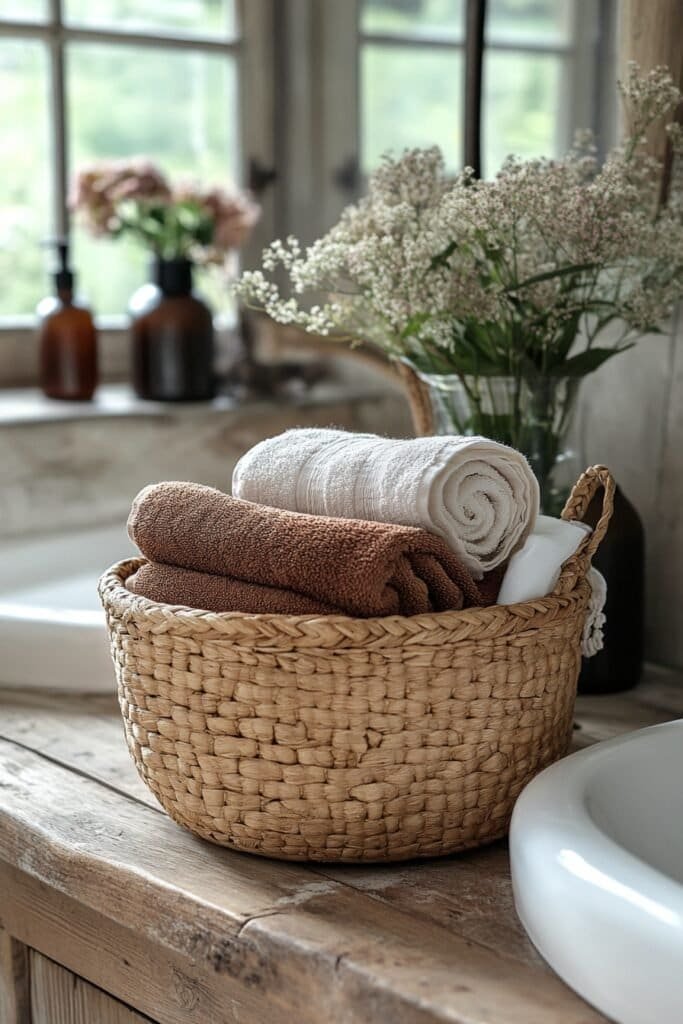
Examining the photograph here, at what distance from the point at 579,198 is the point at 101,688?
56 centimetres

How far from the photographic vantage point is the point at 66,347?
1.76 metres

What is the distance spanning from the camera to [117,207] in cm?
180

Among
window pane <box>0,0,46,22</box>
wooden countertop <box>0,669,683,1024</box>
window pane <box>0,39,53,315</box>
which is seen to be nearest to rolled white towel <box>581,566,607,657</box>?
wooden countertop <box>0,669,683,1024</box>

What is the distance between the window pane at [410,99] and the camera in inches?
79.3

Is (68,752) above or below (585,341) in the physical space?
below

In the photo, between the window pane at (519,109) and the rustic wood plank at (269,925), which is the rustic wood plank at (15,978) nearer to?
the rustic wood plank at (269,925)

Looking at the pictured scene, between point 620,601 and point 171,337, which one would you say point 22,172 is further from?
point 620,601

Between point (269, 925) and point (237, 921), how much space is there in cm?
2

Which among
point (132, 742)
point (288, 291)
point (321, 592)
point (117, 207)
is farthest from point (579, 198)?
point (288, 291)

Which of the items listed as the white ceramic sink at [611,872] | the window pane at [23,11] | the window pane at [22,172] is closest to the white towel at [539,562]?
the white ceramic sink at [611,872]

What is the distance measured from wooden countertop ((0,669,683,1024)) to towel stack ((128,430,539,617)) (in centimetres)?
16

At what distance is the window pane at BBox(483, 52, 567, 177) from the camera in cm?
170

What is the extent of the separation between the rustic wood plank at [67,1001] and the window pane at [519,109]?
47.8 inches

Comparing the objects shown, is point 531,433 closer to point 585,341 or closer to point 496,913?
point 585,341
